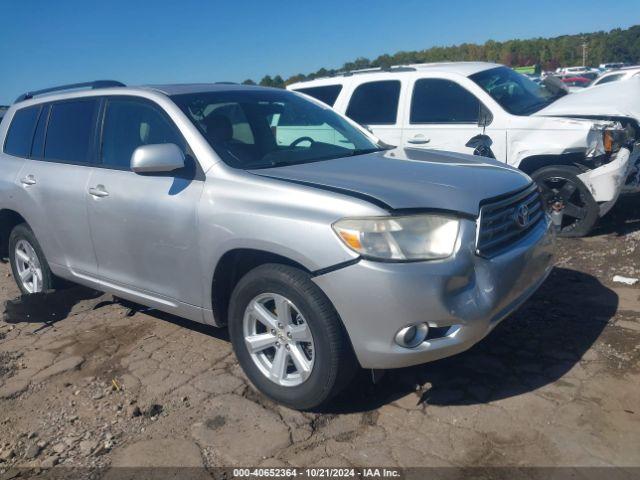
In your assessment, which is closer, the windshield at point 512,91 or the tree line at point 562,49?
the windshield at point 512,91

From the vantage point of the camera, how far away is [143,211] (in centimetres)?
385

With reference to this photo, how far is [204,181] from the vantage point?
3.56 meters

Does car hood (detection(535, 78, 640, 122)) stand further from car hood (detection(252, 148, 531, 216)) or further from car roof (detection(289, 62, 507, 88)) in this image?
car hood (detection(252, 148, 531, 216))

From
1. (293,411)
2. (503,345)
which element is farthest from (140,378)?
(503,345)

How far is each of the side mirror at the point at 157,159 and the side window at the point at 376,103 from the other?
163 inches

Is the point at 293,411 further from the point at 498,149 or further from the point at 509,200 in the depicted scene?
the point at 498,149

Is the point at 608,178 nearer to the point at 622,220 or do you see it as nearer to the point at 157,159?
the point at 622,220

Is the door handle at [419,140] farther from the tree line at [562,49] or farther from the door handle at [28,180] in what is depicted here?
the tree line at [562,49]

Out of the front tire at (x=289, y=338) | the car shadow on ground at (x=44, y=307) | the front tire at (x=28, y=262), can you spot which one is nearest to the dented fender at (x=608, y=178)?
the front tire at (x=289, y=338)

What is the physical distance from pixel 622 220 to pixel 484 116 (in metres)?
2.02

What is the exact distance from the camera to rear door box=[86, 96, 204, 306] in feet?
11.9

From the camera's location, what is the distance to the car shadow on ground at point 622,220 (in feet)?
21.1

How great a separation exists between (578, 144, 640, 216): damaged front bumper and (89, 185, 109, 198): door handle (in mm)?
4500

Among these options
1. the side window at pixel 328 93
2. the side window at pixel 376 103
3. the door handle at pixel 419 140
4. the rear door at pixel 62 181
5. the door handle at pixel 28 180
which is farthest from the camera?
the side window at pixel 328 93
